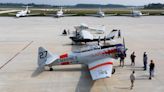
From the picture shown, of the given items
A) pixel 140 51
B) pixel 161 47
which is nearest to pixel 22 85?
pixel 140 51

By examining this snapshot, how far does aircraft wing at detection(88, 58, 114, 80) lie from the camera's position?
16594 mm

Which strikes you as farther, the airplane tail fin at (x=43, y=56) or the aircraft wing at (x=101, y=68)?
the airplane tail fin at (x=43, y=56)

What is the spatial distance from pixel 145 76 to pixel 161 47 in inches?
Answer: 492

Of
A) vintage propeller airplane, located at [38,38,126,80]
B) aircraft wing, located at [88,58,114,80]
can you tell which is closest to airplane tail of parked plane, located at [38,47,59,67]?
vintage propeller airplane, located at [38,38,126,80]

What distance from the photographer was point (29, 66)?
22.8 metres

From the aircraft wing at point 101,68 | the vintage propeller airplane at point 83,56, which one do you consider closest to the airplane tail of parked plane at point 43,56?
the vintage propeller airplane at point 83,56

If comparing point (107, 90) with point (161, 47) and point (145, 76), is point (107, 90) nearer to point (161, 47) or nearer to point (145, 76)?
point (145, 76)

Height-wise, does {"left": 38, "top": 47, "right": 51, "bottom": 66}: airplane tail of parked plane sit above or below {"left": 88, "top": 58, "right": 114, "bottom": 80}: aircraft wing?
above

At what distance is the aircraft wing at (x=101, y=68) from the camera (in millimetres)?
16594

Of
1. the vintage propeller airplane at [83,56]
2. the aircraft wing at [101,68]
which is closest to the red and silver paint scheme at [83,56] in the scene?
the vintage propeller airplane at [83,56]

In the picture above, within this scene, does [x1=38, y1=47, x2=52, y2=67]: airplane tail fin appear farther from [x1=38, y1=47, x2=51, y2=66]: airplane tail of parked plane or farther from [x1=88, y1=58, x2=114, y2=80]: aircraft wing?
[x1=88, y1=58, x2=114, y2=80]: aircraft wing

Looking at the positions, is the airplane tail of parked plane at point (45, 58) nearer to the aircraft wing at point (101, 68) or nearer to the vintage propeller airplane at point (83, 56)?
the vintage propeller airplane at point (83, 56)

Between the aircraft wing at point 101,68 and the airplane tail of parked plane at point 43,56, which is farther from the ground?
the airplane tail of parked plane at point 43,56

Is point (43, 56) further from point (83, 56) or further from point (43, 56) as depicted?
point (83, 56)
